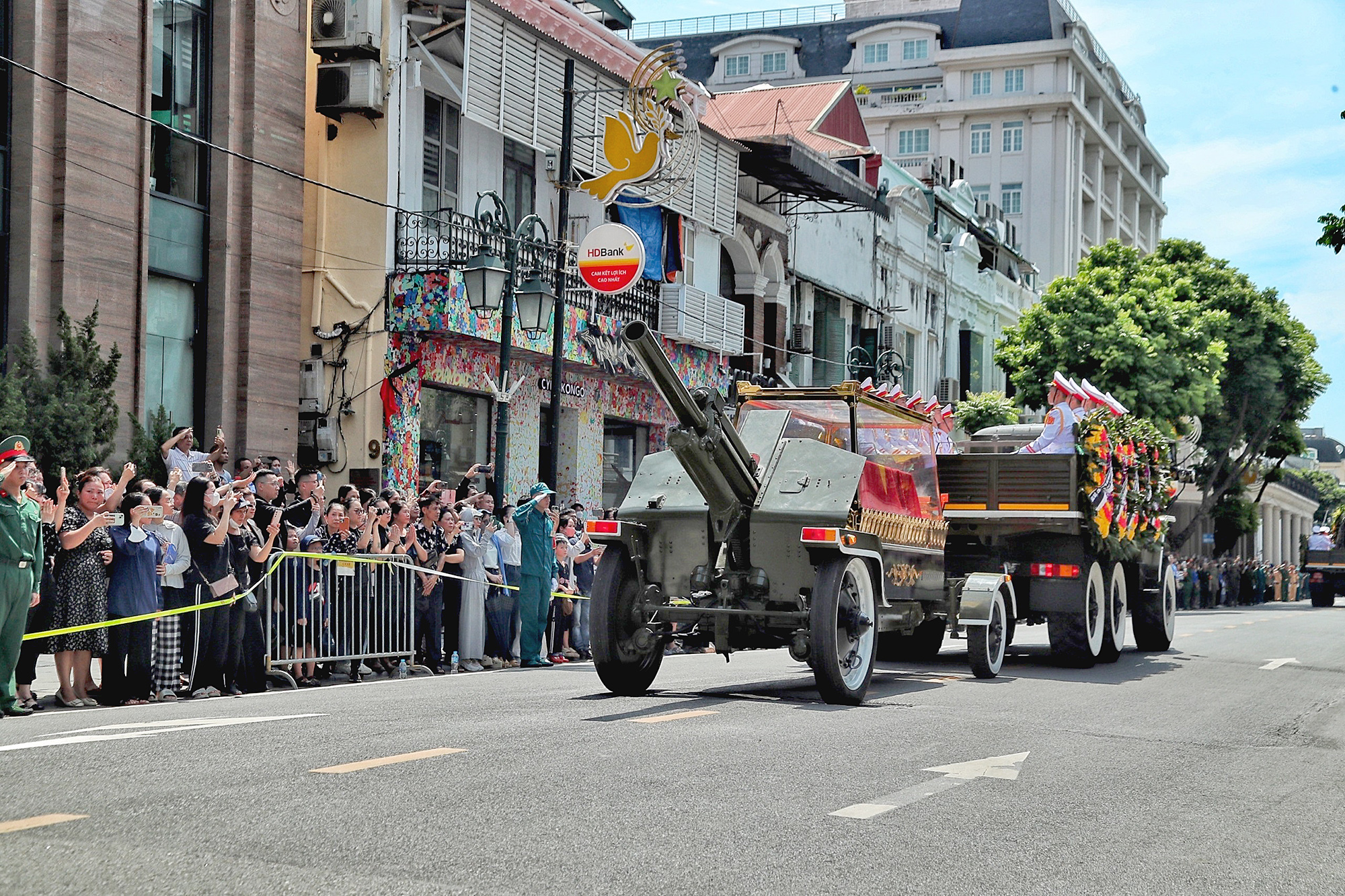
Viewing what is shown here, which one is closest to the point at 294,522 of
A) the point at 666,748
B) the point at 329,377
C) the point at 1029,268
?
the point at 666,748

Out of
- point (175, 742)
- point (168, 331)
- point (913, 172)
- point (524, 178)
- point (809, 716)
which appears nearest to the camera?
point (175, 742)

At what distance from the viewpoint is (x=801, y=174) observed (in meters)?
34.8

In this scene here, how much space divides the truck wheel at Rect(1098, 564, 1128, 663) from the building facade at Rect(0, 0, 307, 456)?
38.4 ft

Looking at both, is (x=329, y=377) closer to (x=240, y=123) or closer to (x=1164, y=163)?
(x=240, y=123)

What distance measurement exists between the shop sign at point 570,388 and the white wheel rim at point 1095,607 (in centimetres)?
1321

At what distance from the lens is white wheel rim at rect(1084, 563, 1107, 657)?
1645cm

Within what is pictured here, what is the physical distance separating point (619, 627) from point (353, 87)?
1368 cm

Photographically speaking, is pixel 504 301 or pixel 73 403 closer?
pixel 73 403

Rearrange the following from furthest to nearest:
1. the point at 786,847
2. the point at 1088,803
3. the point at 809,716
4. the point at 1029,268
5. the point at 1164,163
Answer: the point at 1164,163 < the point at 1029,268 < the point at 809,716 < the point at 1088,803 < the point at 786,847

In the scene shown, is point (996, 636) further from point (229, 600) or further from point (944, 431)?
point (229, 600)

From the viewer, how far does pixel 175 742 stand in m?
8.65

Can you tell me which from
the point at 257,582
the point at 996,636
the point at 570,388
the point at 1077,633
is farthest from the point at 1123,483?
the point at 570,388

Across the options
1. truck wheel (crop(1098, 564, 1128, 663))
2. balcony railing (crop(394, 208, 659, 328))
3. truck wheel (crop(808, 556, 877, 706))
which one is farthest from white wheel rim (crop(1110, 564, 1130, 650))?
balcony railing (crop(394, 208, 659, 328))

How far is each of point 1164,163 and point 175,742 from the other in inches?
3757
